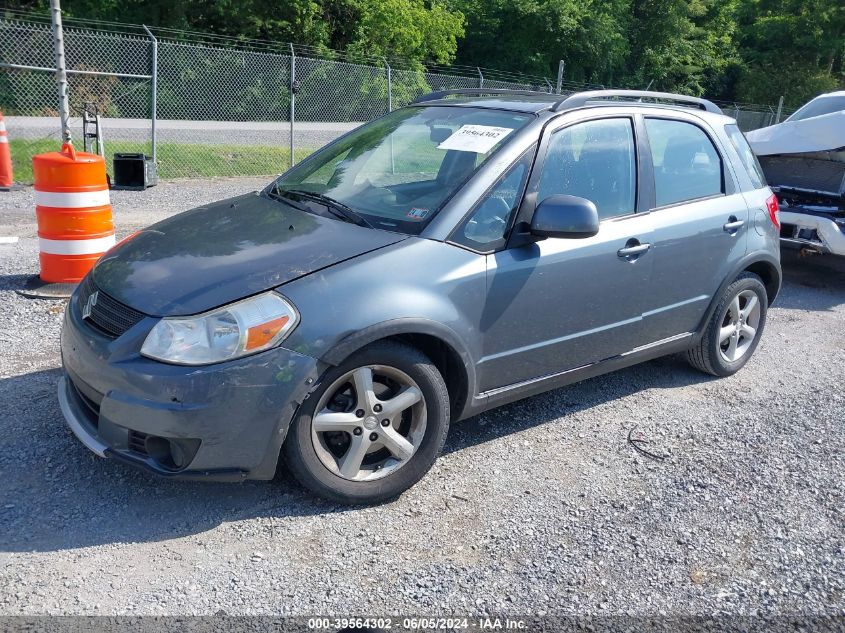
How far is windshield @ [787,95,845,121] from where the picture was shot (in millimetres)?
8766

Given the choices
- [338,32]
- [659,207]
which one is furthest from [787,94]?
[659,207]

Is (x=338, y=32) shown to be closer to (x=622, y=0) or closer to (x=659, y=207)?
(x=622, y=0)

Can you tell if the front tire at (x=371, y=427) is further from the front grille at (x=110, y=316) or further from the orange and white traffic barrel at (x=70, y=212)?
the orange and white traffic barrel at (x=70, y=212)

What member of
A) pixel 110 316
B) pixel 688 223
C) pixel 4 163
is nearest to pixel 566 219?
pixel 688 223

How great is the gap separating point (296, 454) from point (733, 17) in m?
43.3

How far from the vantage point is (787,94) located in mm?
36156

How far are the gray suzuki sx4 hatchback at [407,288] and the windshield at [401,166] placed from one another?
0.05 ft

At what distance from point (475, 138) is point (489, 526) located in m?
1.97

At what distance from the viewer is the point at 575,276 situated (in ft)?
13.0

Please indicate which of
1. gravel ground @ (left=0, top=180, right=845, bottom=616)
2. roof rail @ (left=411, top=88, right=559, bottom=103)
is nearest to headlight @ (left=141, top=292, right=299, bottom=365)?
gravel ground @ (left=0, top=180, right=845, bottom=616)

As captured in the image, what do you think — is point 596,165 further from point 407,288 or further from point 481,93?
point 407,288

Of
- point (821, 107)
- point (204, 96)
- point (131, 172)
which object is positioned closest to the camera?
point (821, 107)

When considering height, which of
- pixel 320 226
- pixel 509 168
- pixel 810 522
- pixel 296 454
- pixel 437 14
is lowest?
pixel 810 522

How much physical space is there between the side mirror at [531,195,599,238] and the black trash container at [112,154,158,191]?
9275 mm
